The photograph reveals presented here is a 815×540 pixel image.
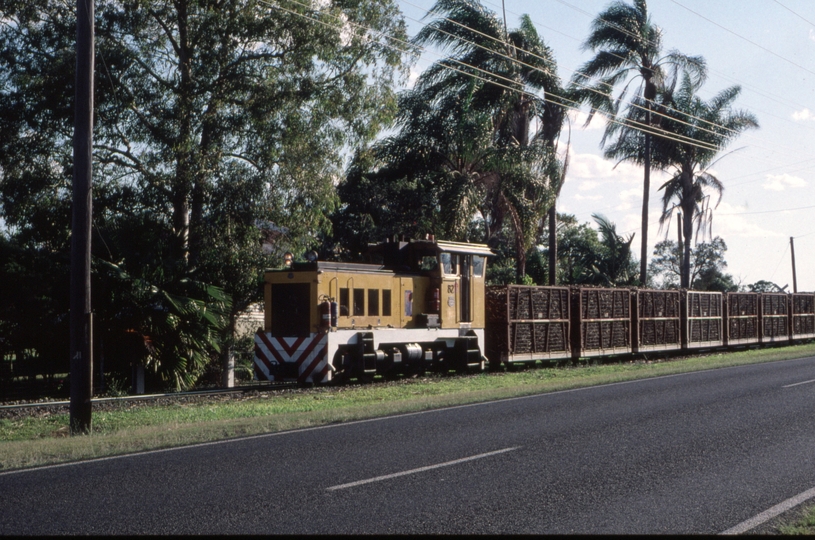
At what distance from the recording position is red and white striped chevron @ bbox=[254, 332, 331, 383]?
1900 centimetres

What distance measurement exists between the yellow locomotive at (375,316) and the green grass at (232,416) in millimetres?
842

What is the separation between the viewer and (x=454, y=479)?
Answer: 7.80m

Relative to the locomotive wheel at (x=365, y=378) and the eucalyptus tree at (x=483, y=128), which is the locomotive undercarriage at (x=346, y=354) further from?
the eucalyptus tree at (x=483, y=128)

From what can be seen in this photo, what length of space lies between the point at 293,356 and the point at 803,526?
14.5 metres

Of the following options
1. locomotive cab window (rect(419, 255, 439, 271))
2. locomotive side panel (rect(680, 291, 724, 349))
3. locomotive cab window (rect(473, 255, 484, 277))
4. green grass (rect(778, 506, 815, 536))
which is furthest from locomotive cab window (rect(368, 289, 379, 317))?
locomotive side panel (rect(680, 291, 724, 349))

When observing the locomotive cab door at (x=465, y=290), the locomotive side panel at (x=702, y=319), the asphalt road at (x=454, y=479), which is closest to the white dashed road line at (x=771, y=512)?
the asphalt road at (x=454, y=479)

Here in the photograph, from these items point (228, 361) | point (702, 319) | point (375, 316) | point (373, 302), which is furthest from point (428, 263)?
point (702, 319)

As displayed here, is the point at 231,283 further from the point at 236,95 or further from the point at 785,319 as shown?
the point at 785,319

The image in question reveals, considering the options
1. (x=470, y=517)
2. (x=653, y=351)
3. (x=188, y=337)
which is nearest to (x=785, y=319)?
(x=653, y=351)

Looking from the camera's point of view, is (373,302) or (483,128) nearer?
(373,302)

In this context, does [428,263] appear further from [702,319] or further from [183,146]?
[702,319]

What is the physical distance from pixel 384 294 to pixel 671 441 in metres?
11.4

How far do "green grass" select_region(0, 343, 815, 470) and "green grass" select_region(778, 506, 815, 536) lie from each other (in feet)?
23.0

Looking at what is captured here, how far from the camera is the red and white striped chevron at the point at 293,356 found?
62.3 ft
